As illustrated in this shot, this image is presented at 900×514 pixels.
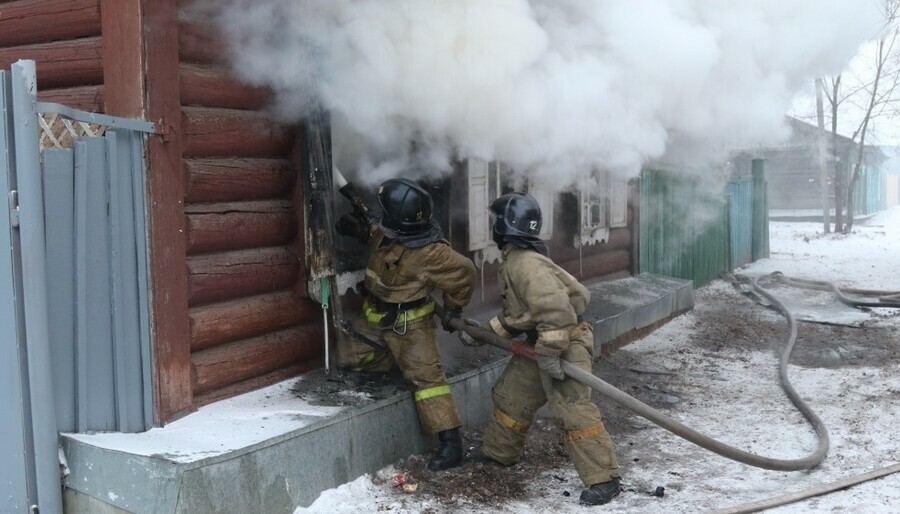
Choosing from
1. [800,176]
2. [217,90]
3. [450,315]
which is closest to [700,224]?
[450,315]

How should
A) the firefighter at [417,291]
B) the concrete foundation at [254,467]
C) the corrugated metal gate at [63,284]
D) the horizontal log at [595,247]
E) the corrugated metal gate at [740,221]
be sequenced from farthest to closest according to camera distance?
the corrugated metal gate at [740,221] → the horizontal log at [595,247] → the firefighter at [417,291] → the corrugated metal gate at [63,284] → the concrete foundation at [254,467]

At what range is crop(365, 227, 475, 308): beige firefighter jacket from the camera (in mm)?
4711

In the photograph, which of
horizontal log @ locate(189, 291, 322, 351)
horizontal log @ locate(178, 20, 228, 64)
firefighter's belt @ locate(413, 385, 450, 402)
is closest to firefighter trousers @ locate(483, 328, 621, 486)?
firefighter's belt @ locate(413, 385, 450, 402)

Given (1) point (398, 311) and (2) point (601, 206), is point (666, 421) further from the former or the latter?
(2) point (601, 206)

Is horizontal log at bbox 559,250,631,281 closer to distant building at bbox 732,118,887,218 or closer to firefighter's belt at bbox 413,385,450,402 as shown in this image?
firefighter's belt at bbox 413,385,450,402

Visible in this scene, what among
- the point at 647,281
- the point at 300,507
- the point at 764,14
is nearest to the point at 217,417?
the point at 300,507

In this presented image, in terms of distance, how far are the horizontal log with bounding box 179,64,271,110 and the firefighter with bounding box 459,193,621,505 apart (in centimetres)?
160

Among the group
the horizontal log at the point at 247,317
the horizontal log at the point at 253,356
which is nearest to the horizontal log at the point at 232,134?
the horizontal log at the point at 247,317

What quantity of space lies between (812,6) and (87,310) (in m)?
5.60

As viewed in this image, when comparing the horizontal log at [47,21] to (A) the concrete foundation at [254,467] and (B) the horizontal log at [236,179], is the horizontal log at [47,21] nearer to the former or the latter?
(B) the horizontal log at [236,179]

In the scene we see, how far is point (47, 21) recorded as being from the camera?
4.39 meters

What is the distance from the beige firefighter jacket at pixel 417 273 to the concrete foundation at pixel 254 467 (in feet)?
2.06

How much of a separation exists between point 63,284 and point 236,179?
1145 mm

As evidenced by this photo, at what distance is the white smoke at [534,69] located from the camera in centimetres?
484
